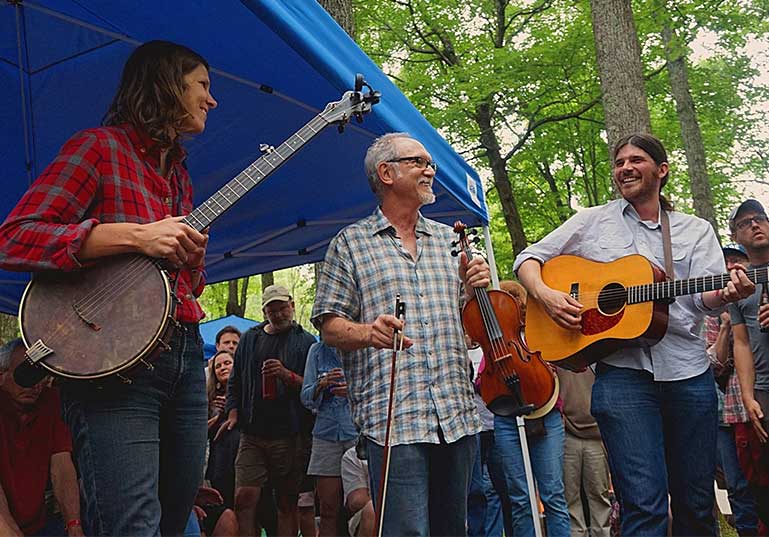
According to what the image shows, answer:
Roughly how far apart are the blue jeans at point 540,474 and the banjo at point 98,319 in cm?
404

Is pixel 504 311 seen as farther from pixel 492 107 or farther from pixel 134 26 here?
pixel 492 107

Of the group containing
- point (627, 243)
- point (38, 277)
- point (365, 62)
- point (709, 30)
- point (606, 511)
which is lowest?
point (606, 511)

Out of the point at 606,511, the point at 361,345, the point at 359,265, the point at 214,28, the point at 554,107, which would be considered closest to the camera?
the point at 361,345

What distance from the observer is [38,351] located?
229cm

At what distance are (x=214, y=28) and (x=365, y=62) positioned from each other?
0.73 metres

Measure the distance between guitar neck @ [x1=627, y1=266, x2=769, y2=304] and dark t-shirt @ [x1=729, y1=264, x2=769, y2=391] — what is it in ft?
5.03

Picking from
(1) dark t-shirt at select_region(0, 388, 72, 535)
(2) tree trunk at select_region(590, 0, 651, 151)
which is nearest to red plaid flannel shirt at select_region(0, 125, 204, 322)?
(1) dark t-shirt at select_region(0, 388, 72, 535)

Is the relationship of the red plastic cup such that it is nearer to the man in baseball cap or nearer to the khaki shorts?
the khaki shorts

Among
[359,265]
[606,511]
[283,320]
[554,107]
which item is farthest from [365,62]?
[554,107]

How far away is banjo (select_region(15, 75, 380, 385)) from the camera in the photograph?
2.30 meters

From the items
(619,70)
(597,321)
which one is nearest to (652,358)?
(597,321)

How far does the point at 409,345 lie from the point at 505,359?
925 millimetres

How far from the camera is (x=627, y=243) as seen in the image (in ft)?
13.2

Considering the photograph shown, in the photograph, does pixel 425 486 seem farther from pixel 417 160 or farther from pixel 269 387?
pixel 269 387
